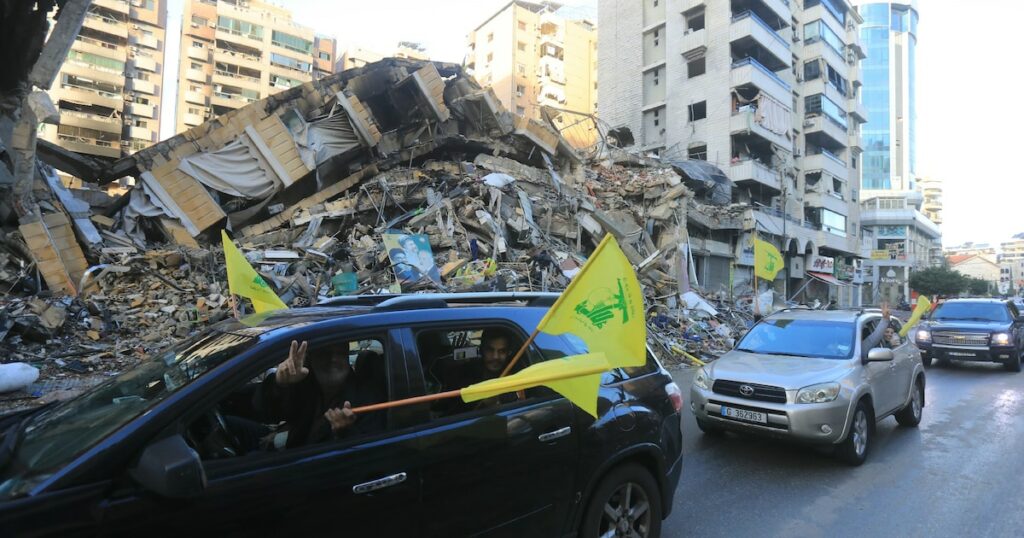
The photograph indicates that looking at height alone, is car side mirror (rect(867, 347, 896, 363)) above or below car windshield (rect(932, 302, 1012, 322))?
below

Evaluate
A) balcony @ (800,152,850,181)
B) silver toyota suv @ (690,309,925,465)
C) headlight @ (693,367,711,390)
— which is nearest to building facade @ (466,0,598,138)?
balcony @ (800,152,850,181)

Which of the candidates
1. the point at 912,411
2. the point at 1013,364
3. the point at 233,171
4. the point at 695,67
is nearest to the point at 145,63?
the point at 233,171

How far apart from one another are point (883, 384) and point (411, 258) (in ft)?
30.3

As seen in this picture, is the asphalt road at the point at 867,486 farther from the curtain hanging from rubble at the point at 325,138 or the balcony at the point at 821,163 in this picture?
the balcony at the point at 821,163

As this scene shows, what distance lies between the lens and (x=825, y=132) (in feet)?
138

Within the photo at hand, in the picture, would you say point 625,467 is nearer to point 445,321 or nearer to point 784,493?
point 445,321

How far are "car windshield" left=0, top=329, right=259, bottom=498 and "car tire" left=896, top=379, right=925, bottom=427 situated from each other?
7.51 metres

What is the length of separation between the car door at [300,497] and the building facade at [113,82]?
53.7 metres

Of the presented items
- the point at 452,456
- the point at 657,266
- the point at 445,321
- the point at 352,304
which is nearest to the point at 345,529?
the point at 452,456

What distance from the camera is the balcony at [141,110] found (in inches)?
2096

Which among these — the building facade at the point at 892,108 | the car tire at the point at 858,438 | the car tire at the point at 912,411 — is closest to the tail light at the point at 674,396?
the car tire at the point at 858,438

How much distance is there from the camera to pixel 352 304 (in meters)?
3.32

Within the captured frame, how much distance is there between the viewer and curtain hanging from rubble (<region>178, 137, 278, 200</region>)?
51.8ft

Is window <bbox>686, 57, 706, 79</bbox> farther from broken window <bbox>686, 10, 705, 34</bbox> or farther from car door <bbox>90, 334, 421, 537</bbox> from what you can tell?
car door <bbox>90, 334, 421, 537</bbox>
